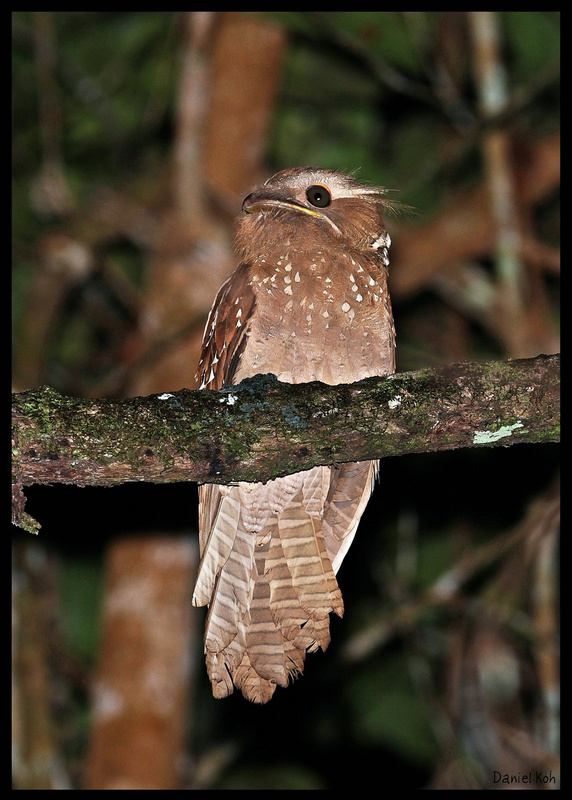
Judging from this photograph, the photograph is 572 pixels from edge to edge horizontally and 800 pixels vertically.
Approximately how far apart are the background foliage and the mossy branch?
2.27 meters

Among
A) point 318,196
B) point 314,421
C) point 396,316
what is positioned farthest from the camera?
point 396,316

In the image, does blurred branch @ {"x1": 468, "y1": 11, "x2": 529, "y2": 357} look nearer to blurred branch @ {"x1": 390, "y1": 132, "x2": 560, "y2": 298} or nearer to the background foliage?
the background foliage

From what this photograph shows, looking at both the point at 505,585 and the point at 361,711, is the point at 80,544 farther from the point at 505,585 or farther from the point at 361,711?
the point at 505,585

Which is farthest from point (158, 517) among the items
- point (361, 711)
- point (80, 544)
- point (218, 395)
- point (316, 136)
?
point (316, 136)

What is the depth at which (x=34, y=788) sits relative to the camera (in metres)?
5.18

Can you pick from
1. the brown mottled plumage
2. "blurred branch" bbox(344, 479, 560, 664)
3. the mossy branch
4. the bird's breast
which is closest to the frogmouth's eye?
the brown mottled plumage

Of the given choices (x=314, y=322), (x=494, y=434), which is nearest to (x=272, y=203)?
(x=314, y=322)

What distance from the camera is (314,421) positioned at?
270 cm

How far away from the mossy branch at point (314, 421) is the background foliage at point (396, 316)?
7.44ft

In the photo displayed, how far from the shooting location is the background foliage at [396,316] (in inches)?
222

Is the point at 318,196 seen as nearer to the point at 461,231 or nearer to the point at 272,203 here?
the point at 272,203

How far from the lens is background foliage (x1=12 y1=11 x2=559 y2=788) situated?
5.65 metres

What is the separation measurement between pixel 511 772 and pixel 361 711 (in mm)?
1953

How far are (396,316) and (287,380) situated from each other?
167 inches
